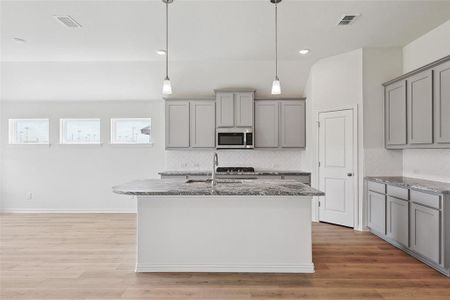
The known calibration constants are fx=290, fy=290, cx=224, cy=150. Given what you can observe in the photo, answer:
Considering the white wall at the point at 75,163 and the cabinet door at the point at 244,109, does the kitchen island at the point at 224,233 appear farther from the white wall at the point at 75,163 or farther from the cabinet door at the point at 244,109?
the white wall at the point at 75,163

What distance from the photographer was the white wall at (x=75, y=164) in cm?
623

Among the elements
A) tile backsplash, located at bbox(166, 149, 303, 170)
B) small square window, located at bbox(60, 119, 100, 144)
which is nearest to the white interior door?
tile backsplash, located at bbox(166, 149, 303, 170)

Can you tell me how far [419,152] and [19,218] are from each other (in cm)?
721

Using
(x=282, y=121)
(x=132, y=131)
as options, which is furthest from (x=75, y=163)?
(x=282, y=121)

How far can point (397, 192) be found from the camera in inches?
150

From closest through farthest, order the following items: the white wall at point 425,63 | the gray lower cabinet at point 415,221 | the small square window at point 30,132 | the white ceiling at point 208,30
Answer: the gray lower cabinet at point 415,221 → the white ceiling at point 208,30 → the white wall at point 425,63 → the small square window at point 30,132

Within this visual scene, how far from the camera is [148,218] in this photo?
312 cm

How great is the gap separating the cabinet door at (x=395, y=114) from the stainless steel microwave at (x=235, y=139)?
7.74 ft

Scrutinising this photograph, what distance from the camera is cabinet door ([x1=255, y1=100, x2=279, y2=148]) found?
5832mm

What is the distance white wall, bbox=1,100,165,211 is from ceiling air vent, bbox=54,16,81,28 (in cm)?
236

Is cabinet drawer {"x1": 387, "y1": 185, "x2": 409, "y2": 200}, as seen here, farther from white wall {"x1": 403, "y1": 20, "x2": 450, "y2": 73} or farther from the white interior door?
white wall {"x1": 403, "y1": 20, "x2": 450, "y2": 73}

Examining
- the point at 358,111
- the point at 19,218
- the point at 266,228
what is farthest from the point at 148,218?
the point at 19,218

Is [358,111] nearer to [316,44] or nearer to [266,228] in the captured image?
[316,44]

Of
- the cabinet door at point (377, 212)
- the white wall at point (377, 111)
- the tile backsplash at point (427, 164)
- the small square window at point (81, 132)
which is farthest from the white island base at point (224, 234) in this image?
the small square window at point (81, 132)
